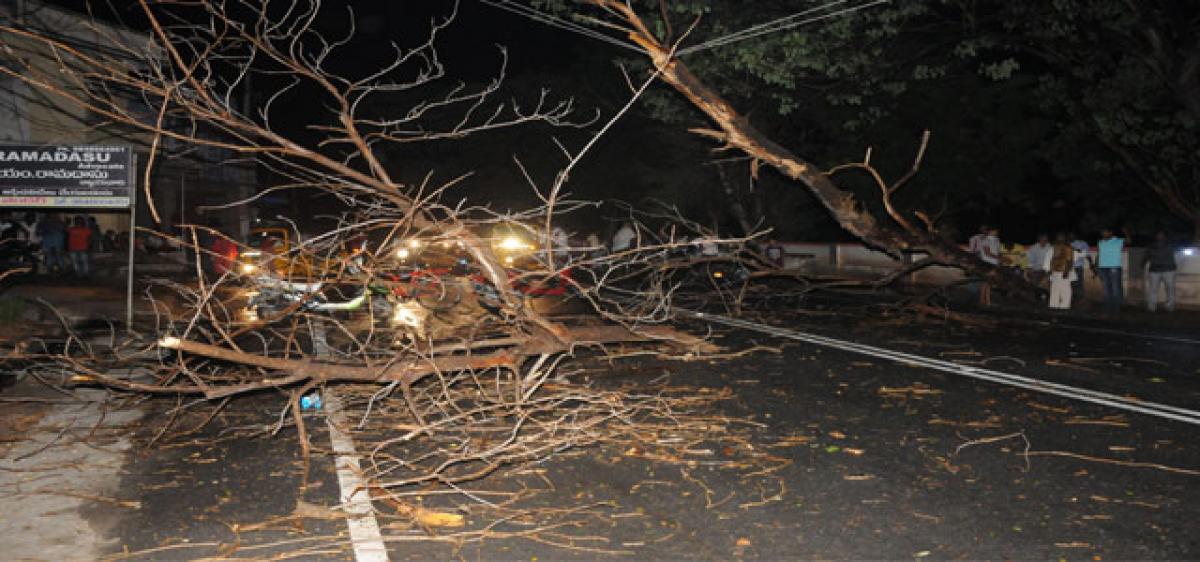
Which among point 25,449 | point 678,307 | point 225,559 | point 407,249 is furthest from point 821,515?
point 678,307

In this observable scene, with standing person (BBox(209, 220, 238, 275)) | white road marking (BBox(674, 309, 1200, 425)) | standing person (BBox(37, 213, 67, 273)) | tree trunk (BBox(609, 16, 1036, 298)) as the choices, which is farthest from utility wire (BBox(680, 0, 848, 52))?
standing person (BBox(37, 213, 67, 273))

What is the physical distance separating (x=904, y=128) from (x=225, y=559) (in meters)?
30.5

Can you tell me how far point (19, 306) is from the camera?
12.9 metres

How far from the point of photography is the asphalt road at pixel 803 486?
4.31m

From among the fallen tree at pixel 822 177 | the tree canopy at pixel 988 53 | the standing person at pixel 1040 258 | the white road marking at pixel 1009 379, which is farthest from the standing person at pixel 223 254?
the standing person at pixel 1040 258

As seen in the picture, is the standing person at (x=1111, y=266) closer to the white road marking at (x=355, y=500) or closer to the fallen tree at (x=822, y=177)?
the fallen tree at (x=822, y=177)

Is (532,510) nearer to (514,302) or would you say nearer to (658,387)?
(514,302)

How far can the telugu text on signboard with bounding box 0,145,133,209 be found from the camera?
40.0ft

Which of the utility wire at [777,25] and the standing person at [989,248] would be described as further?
the standing person at [989,248]

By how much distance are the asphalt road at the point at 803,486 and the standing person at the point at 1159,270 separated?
358 inches

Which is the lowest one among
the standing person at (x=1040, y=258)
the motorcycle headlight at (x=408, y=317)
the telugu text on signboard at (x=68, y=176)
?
the motorcycle headlight at (x=408, y=317)

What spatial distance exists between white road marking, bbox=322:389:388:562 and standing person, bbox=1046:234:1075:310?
571 inches

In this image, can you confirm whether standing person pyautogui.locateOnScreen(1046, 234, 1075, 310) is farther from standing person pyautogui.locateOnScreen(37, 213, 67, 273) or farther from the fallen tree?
standing person pyautogui.locateOnScreen(37, 213, 67, 273)

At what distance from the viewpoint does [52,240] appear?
22.4 m
